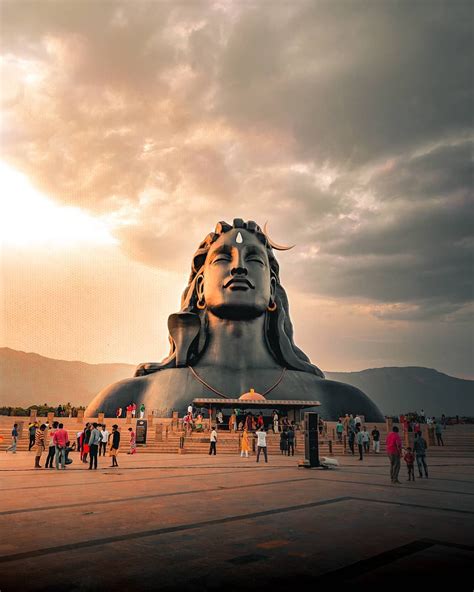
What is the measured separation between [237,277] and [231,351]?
16.6ft

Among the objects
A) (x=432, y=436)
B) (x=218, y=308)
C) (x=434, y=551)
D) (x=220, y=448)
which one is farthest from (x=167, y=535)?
(x=218, y=308)

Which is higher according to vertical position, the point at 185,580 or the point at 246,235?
the point at 246,235

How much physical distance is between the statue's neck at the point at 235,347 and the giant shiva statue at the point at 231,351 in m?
0.07

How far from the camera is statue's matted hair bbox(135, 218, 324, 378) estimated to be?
33.9 metres

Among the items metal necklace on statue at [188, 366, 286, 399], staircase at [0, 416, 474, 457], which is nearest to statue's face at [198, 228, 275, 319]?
metal necklace on statue at [188, 366, 286, 399]

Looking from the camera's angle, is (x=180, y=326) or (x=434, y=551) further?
(x=180, y=326)

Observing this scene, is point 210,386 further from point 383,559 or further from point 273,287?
point 383,559

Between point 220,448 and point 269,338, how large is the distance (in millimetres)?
15310

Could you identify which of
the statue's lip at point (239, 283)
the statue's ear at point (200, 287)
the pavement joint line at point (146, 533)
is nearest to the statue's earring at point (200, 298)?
the statue's ear at point (200, 287)

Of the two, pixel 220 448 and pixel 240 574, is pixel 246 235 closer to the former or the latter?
pixel 220 448

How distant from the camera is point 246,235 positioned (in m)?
33.7

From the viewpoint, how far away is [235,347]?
3316 centimetres

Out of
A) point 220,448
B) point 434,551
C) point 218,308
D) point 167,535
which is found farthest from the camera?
point 218,308

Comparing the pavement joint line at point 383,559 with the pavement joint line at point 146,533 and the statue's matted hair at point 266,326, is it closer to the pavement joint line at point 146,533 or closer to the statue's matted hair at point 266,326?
the pavement joint line at point 146,533
